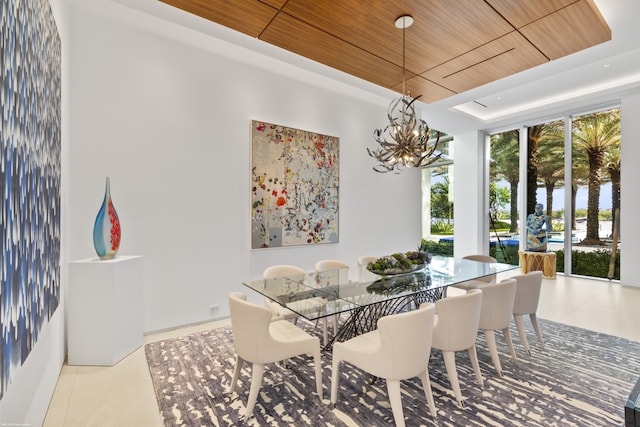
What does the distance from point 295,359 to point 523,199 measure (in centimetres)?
686

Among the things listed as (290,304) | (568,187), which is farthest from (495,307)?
(568,187)

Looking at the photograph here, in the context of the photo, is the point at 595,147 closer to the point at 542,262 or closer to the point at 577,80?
the point at 577,80

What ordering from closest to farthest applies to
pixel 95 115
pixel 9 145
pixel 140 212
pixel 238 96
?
pixel 9 145 < pixel 95 115 < pixel 140 212 < pixel 238 96

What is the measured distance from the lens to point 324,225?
4.76m

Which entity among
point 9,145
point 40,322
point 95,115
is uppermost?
point 95,115

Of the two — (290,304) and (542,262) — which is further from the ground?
(290,304)

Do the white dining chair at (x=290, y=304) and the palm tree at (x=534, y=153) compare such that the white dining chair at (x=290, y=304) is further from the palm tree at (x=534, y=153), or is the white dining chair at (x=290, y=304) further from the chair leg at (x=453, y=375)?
the palm tree at (x=534, y=153)

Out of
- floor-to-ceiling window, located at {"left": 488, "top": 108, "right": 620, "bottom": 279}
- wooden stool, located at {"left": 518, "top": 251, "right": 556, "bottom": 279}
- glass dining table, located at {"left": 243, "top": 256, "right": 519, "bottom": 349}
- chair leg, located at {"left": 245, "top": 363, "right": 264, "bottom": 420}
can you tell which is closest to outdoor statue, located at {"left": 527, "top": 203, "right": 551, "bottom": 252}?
wooden stool, located at {"left": 518, "top": 251, "right": 556, "bottom": 279}

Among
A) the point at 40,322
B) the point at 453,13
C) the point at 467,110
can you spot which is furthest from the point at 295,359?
the point at 467,110

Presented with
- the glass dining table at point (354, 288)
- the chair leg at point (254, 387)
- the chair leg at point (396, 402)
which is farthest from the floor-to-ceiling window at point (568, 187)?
the chair leg at point (254, 387)

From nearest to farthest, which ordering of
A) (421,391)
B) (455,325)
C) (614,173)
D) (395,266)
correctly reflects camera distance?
(455,325)
(421,391)
(395,266)
(614,173)

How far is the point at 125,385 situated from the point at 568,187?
8.15 m

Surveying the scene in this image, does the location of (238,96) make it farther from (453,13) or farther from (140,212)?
(453,13)

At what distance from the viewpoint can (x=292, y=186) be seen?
440 cm
